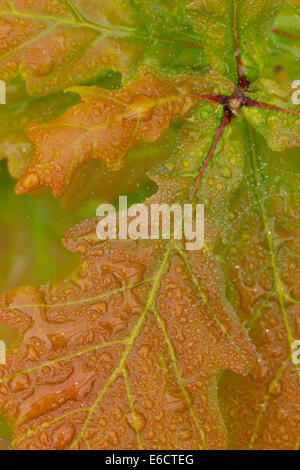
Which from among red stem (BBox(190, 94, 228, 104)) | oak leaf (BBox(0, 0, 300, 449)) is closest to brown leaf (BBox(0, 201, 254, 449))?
oak leaf (BBox(0, 0, 300, 449))

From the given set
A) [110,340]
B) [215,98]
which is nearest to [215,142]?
[215,98]

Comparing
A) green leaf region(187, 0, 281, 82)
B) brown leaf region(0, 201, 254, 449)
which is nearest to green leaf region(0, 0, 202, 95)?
green leaf region(187, 0, 281, 82)

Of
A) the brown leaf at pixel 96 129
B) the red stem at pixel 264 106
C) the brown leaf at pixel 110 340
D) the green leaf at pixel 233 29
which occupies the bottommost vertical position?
the brown leaf at pixel 110 340

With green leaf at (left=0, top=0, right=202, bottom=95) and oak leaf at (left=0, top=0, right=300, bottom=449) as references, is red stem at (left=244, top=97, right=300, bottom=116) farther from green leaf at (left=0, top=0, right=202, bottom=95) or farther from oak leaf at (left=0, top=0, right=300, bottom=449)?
green leaf at (left=0, top=0, right=202, bottom=95)

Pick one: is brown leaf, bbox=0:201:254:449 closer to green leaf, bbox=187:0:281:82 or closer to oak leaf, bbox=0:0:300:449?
oak leaf, bbox=0:0:300:449

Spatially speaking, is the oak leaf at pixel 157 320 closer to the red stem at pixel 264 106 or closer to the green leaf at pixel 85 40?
the red stem at pixel 264 106

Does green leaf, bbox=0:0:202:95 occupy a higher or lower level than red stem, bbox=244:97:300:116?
higher

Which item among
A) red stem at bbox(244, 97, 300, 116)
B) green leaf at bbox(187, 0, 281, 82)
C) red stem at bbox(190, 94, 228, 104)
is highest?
green leaf at bbox(187, 0, 281, 82)

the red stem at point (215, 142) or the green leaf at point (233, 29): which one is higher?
the green leaf at point (233, 29)

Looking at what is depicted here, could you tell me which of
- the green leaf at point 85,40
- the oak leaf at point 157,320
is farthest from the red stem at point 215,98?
the green leaf at point 85,40

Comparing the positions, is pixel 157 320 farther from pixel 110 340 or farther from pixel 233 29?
pixel 233 29
